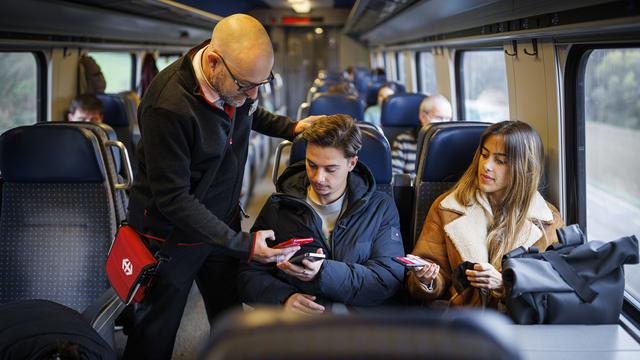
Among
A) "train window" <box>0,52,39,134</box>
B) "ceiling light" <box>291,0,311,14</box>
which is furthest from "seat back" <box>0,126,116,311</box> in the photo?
"ceiling light" <box>291,0,311,14</box>

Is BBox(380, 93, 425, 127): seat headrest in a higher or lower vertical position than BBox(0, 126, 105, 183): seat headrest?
higher

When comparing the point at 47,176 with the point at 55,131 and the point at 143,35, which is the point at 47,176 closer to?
the point at 55,131

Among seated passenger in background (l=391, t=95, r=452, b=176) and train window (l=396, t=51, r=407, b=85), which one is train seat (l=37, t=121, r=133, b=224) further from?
train window (l=396, t=51, r=407, b=85)

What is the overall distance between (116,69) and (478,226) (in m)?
7.47

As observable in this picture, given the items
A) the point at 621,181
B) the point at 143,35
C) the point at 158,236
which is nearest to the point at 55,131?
the point at 158,236

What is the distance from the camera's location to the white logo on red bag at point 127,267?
2629mm

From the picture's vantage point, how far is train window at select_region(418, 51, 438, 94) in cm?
980

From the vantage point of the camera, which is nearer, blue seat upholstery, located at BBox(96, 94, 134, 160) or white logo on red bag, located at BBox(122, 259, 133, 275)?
white logo on red bag, located at BBox(122, 259, 133, 275)

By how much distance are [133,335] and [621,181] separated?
2.47 meters

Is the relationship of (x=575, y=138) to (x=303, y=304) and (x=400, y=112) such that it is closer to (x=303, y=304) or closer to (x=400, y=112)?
(x=303, y=304)

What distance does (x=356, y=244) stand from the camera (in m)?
2.75

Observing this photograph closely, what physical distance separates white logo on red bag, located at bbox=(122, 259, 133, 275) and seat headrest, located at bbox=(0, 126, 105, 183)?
2.89ft

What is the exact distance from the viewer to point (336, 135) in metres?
2.69

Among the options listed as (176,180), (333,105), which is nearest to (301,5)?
(333,105)
